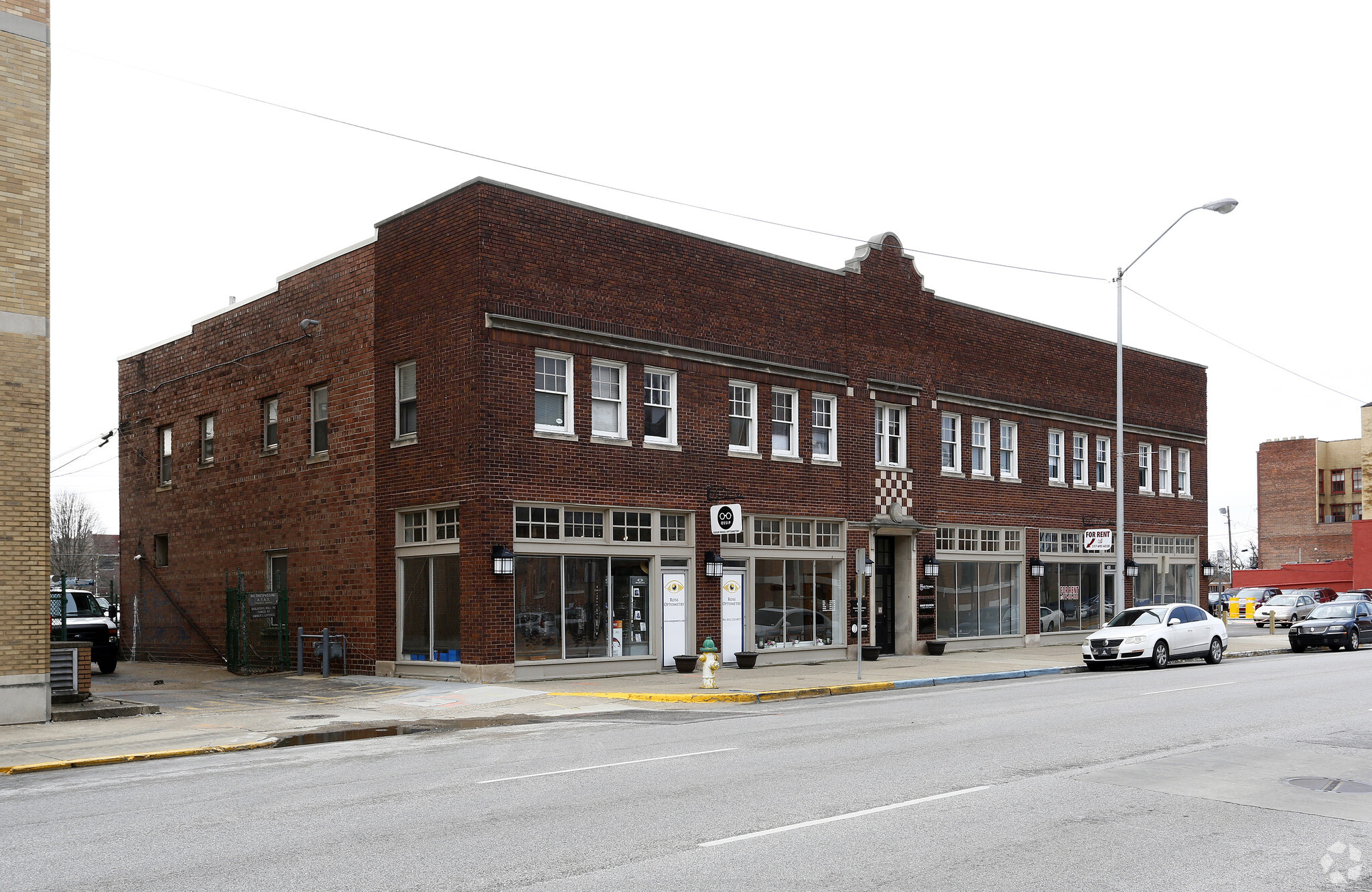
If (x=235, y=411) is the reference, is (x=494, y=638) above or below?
below

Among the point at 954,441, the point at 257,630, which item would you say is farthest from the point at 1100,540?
the point at 257,630

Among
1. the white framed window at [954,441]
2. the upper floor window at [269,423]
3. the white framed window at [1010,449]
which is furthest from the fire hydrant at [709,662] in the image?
the white framed window at [1010,449]

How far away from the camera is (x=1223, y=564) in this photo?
148125mm

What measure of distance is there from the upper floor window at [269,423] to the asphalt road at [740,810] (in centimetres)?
1484

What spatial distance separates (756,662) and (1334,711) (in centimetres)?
1242

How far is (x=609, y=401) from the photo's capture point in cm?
2420

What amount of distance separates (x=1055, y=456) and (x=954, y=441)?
206 inches

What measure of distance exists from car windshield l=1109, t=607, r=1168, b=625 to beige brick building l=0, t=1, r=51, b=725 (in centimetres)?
2177

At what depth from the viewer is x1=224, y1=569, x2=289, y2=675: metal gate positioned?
85.2 feet

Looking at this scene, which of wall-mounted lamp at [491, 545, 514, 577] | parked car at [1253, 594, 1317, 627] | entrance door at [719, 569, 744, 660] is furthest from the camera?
parked car at [1253, 594, 1317, 627]

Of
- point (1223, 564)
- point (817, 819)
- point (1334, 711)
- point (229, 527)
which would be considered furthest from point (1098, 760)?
point (1223, 564)

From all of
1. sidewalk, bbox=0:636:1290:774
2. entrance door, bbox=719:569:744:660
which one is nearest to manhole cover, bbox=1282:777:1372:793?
sidewalk, bbox=0:636:1290:774

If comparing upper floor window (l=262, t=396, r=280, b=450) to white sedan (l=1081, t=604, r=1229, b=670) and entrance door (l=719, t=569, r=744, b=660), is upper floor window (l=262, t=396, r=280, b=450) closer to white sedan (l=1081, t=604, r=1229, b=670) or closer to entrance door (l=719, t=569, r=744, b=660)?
entrance door (l=719, t=569, r=744, b=660)

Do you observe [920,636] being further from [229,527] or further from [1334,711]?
[229,527]
